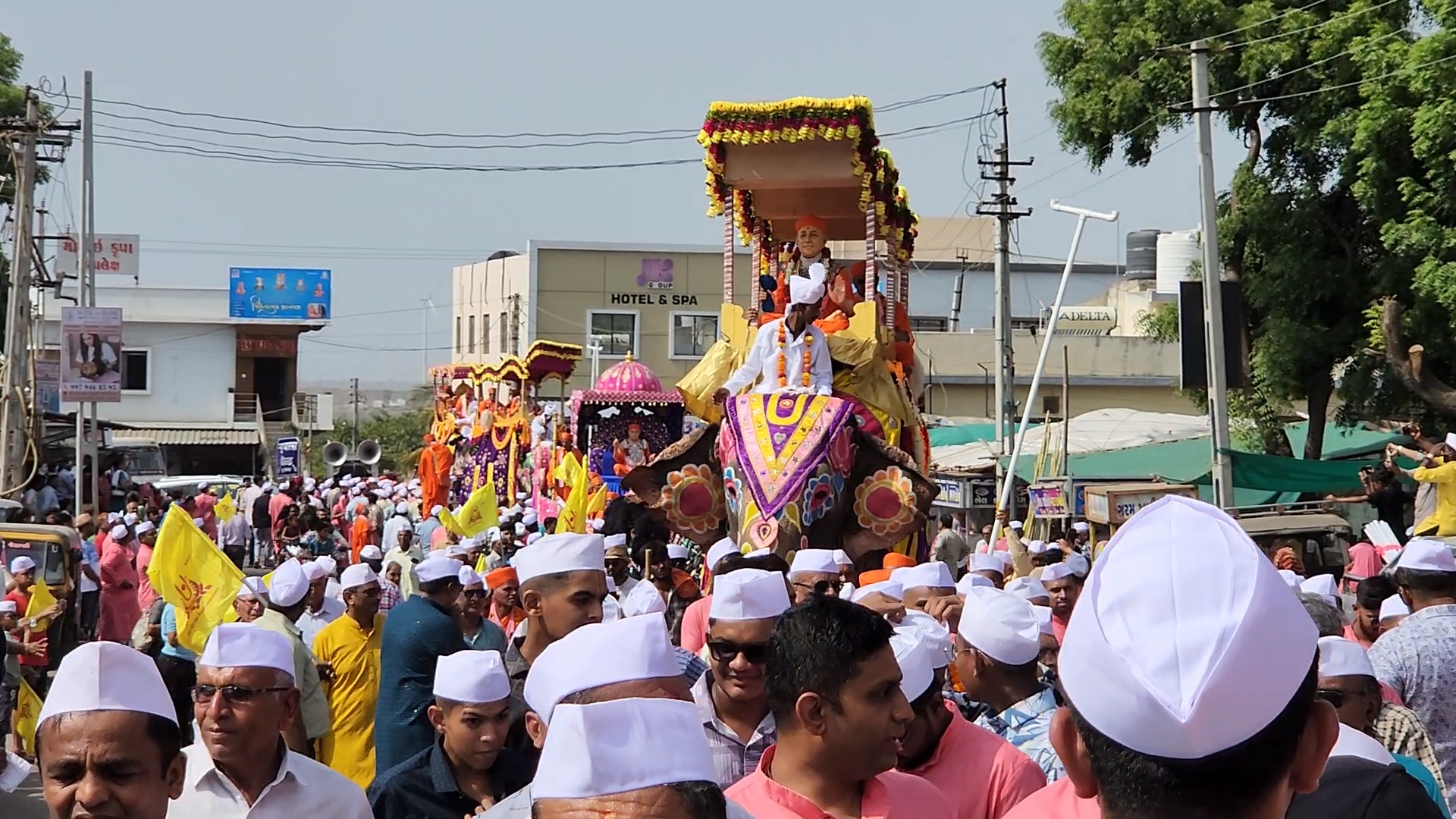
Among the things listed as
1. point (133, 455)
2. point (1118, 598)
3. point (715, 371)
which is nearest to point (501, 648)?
point (1118, 598)

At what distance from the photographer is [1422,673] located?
19.3ft

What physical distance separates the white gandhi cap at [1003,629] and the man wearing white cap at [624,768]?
2.49 m

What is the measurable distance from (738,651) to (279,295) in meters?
59.6

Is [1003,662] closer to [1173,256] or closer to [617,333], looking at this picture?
[1173,256]

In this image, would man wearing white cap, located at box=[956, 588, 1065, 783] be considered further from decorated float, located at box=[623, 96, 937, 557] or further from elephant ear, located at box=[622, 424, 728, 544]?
elephant ear, located at box=[622, 424, 728, 544]

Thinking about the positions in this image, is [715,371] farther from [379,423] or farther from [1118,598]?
[379,423]

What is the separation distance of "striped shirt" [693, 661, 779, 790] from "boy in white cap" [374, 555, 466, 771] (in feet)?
8.17

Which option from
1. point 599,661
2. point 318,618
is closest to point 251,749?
point 599,661

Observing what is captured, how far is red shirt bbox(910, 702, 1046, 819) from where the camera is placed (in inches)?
175

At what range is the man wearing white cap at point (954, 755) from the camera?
176 inches

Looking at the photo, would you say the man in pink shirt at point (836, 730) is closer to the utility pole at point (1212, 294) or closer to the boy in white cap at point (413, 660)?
the boy in white cap at point (413, 660)

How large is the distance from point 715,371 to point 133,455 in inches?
1383

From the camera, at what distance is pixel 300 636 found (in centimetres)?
780

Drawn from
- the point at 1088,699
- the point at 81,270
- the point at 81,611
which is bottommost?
the point at 81,611
